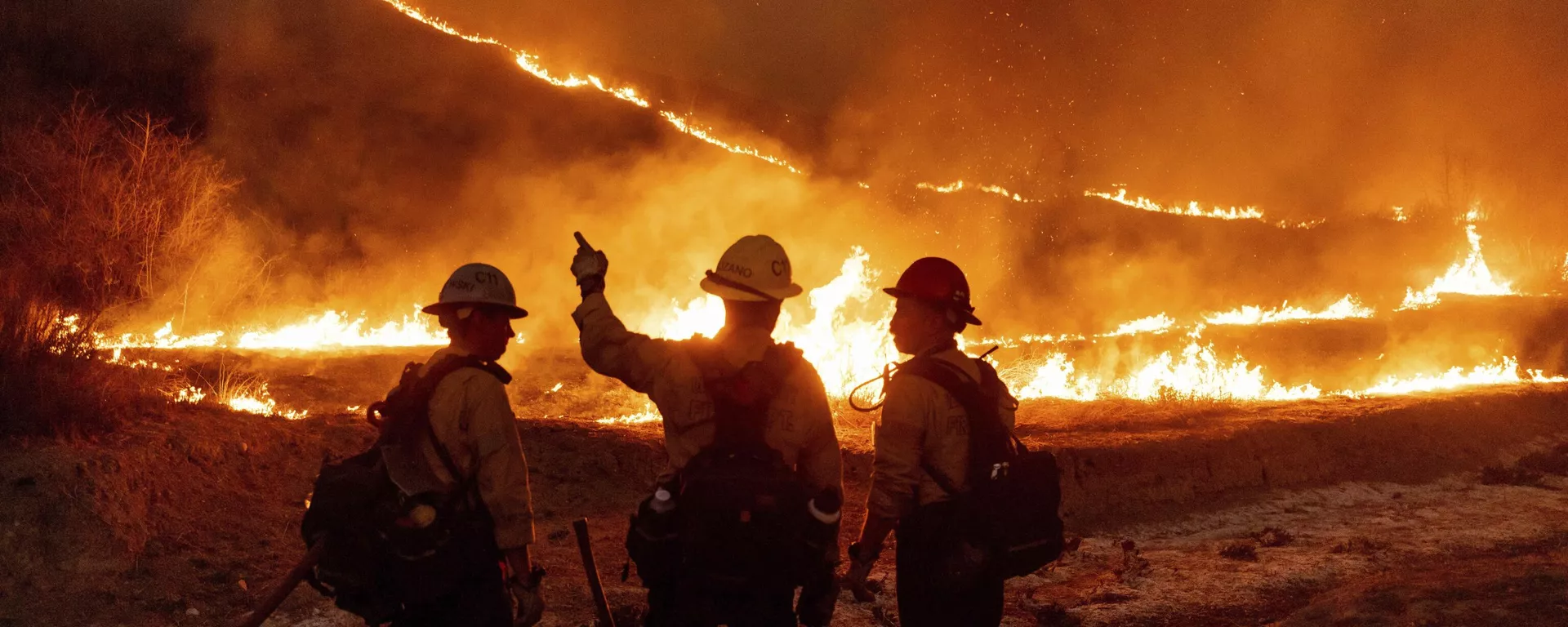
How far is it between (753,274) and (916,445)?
2.79 feet

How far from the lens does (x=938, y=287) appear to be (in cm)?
369

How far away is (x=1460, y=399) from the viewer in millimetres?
13844

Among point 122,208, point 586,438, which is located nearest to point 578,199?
point 122,208

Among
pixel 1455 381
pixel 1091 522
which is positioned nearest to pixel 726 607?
pixel 1091 522

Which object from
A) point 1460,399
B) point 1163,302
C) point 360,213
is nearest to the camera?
point 1460,399

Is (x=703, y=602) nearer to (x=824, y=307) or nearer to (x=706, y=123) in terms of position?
(x=824, y=307)

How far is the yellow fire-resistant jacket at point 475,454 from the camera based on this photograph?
3.27m

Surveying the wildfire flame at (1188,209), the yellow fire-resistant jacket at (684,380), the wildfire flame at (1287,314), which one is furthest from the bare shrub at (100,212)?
the wildfire flame at (1188,209)

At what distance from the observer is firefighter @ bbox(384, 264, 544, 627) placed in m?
3.27

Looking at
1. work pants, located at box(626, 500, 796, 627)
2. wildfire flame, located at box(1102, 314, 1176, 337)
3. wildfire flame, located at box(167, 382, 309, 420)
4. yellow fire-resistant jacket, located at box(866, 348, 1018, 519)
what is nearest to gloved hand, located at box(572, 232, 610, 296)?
work pants, located at box(626, 500, 796, 627)

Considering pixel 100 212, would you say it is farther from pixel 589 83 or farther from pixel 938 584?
pixel 589 83

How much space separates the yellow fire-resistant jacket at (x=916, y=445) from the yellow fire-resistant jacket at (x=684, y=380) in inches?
13.3

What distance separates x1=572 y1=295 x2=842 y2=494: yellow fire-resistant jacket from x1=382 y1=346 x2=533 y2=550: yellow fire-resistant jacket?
0.37 m

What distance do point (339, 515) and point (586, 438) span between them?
6.52 metres
